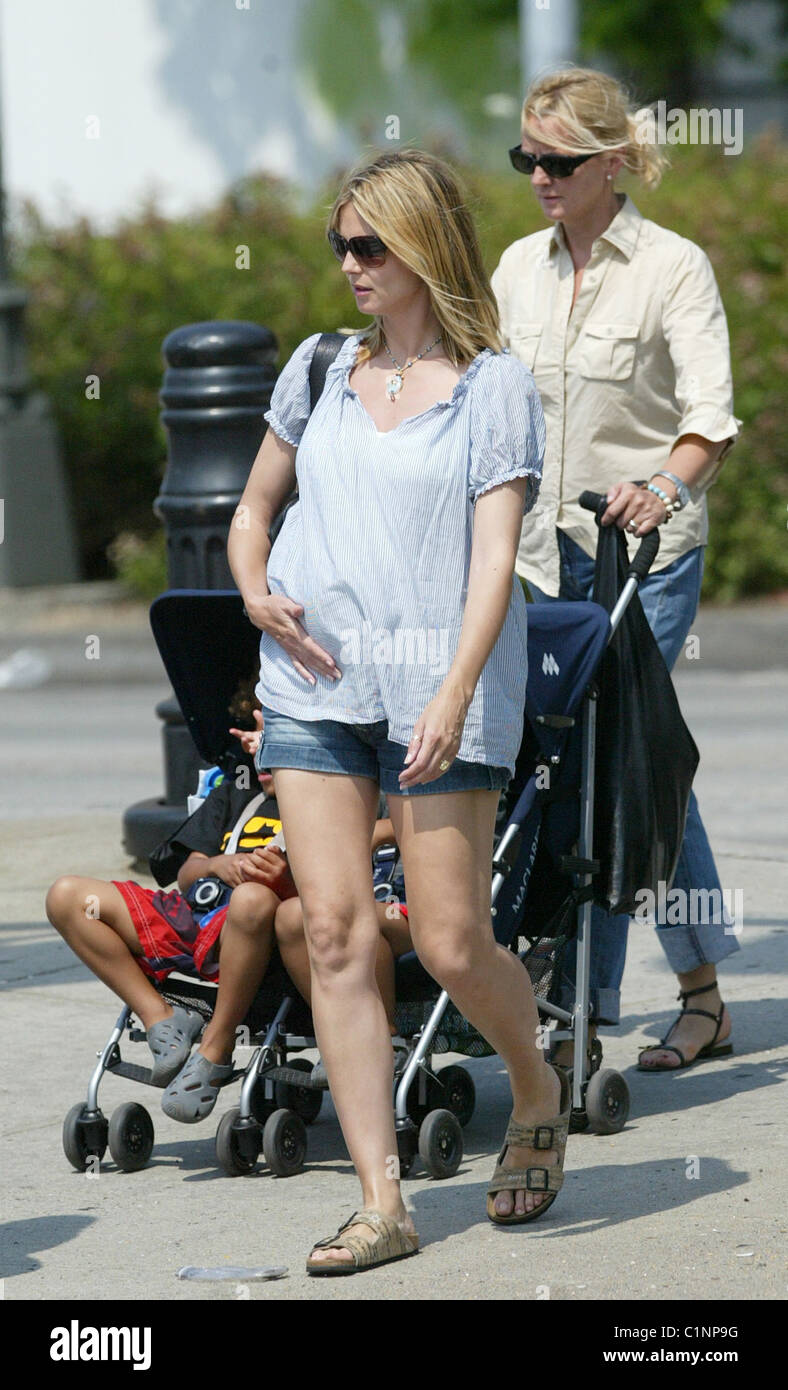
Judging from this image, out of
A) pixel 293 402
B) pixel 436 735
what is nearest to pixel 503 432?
pixel 293 402

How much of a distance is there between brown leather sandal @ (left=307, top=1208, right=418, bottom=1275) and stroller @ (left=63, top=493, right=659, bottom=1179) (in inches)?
20.8

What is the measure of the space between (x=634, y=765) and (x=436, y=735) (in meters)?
1.15

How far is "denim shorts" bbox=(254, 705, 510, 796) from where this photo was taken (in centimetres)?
379

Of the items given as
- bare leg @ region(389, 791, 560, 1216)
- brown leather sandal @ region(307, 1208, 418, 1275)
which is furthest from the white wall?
brown leather sandal @ region(307, 1208, 418, 1275)

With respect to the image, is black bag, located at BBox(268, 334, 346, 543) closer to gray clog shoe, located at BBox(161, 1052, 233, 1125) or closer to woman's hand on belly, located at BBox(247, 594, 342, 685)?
woman's hand on belly, located at BBox(247, 594, 342, 685)

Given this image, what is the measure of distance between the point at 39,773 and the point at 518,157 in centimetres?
574

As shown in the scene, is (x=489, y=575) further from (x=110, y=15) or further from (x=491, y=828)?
(x=110, y=15)

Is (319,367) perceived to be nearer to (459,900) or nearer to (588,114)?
(459,900)

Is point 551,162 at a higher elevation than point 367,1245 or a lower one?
higher

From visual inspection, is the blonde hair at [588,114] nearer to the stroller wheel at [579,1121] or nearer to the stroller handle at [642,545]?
the stroller handle at [642,545]

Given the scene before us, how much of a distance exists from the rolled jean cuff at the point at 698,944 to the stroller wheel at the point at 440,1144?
3.44 ft

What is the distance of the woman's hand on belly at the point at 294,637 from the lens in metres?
3.79

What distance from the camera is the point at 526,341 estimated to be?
5.24m

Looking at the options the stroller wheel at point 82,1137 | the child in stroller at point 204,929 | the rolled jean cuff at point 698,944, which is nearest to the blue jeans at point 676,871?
the rolled jean cuff at point 698,944
